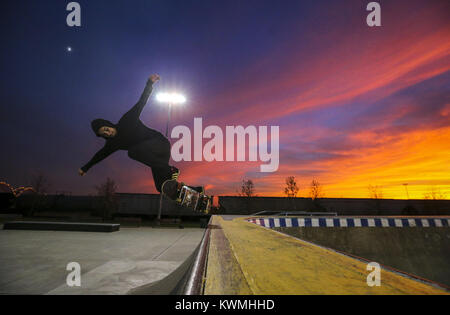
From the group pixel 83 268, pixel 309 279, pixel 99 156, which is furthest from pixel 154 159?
pixel 309 279

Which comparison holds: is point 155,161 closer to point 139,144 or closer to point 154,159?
point 154,159

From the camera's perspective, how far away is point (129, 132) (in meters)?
5.86

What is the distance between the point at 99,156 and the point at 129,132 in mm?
1079

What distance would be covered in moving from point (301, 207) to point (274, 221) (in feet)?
94.3

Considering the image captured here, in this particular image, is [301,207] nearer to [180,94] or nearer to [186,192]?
[180,94]

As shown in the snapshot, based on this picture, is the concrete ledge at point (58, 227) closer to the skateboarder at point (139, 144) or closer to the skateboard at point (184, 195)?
the skateboard at point (184, 195)

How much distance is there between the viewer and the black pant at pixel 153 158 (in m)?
5.83

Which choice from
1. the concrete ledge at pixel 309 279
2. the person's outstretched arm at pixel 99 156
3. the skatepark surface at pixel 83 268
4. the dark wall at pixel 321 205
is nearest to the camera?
the concrete ledge at pixel 309 279

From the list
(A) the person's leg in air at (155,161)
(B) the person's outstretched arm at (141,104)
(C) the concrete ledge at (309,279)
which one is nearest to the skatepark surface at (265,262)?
(C) the concrete ledge at (309,279)

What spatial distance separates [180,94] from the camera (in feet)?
45.0

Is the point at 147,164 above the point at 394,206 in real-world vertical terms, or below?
above
